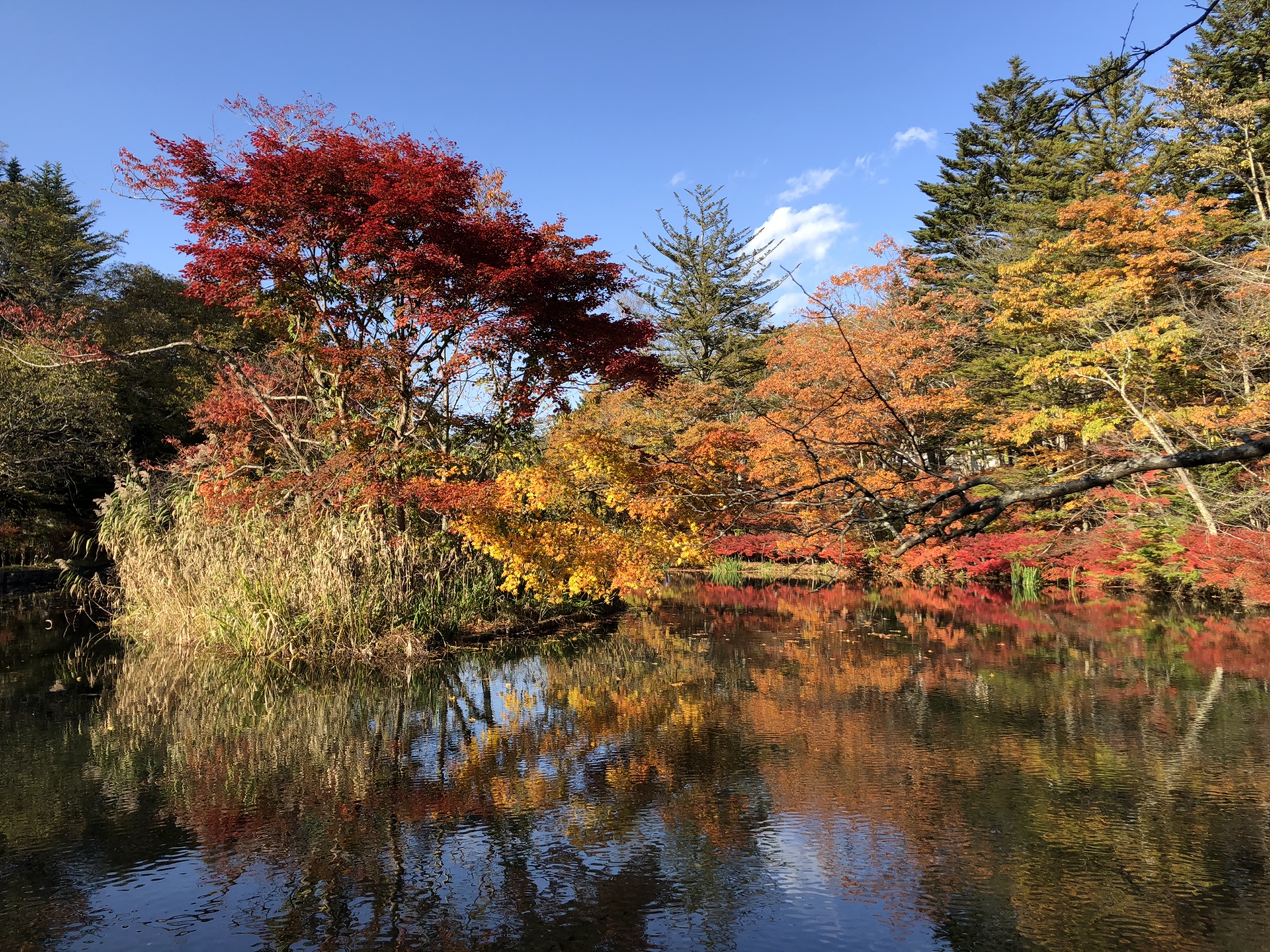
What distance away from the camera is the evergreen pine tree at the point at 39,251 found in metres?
21.2

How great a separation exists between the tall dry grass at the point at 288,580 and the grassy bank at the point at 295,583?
0.01 m

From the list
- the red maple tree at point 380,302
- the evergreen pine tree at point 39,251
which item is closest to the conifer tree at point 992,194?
the red maple tree at point 380,302

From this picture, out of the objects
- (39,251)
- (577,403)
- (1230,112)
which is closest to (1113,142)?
(1230,112)

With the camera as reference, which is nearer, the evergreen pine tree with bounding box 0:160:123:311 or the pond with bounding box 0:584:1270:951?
the pond with bounding box 0:584:1270:951

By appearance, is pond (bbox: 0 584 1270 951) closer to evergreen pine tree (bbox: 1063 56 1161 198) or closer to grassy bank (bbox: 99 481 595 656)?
grassy bank (bbox: 99 481 595 656)

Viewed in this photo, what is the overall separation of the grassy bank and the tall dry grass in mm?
13

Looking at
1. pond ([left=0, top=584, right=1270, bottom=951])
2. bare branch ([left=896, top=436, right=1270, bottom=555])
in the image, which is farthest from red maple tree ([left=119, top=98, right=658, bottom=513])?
bare branch ([left=896, top=436, right=1270, bottom=555])

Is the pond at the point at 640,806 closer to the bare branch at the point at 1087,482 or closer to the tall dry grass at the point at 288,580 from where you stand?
the tall dry grass at the point at 288,580

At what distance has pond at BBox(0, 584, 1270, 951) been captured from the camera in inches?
114

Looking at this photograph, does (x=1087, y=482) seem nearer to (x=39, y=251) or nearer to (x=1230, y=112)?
(x=1230, y=112)

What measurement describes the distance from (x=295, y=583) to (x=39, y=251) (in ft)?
71.7

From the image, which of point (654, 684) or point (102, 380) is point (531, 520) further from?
point (102, 380)

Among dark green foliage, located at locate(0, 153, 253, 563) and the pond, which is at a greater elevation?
dark green foliage, located at locate(0, 153, 253, 563)

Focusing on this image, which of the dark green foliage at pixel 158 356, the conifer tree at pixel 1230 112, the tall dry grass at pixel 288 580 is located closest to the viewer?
the tall dry grass at pixel 288 580
